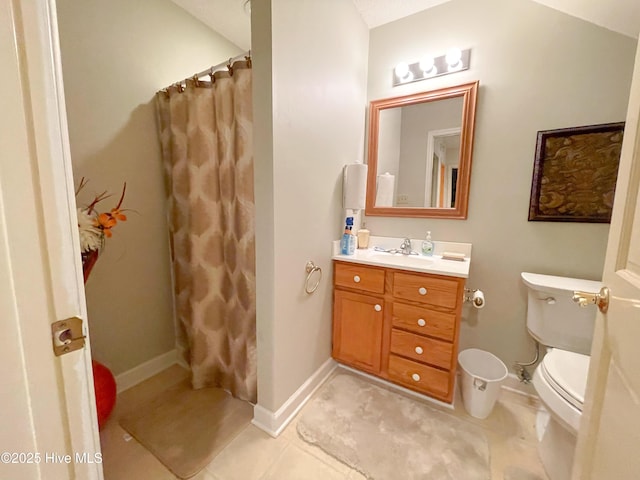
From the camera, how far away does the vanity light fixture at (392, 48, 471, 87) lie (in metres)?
1.69

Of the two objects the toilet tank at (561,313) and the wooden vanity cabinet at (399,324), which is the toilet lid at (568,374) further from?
the wooden vanity cabinet at (399,324)

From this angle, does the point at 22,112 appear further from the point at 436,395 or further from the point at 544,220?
the point at 544,220

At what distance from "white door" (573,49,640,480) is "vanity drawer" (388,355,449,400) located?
766 mm

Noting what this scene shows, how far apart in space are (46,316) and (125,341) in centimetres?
152

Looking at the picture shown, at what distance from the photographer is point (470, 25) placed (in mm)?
1664

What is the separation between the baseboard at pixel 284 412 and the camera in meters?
1.36

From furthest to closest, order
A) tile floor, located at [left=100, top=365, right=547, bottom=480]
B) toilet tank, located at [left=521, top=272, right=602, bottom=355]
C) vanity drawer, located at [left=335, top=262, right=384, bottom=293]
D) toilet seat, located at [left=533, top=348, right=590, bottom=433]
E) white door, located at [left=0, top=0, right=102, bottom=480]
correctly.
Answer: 1. vanity drawer, located at [left=335, top=262, right=384, bottom=293]
2. toilet tank, located at [left=521, top=272, right=602, bottom=355]
3. tile floor, located at [left=100, top=365, right=547, bottom=480]
4. toilet seat, located at [left=533, top=348, right=590, bottom=433]
5. white door, located at [left=0, top=0, right=102, bottom=480]

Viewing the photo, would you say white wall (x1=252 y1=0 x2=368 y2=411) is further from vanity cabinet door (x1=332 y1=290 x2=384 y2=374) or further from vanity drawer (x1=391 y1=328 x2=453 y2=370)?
vanity drawer (x1=391 y1=328 x2=453 y2=370)

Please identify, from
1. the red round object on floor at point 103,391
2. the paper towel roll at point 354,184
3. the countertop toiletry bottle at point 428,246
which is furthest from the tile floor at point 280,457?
the paper towel roll at point 354,184

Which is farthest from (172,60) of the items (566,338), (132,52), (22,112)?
(566,338)

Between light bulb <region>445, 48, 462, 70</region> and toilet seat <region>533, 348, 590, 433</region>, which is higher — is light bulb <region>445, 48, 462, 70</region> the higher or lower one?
the higher one

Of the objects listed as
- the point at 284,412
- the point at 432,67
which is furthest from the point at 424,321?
the point at 432,67

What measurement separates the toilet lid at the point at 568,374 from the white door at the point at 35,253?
1581mm

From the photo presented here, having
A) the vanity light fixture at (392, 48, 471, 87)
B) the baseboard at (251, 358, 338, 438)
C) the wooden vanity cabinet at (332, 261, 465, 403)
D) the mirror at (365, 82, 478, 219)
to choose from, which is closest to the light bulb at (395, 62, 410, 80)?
the vanity light fixture at (392, 48, 471, 87)
